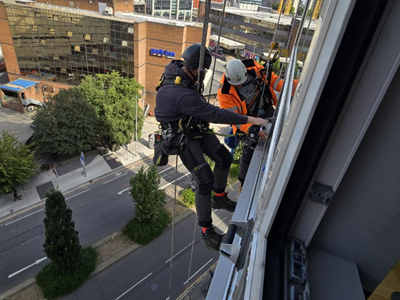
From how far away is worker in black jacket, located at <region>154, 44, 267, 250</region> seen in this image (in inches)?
109

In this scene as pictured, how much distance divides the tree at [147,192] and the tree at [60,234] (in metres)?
2.86

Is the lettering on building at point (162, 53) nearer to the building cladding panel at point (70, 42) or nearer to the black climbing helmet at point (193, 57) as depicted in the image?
the building cladding panel at point (70, 42)

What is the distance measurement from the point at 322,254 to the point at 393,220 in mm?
348

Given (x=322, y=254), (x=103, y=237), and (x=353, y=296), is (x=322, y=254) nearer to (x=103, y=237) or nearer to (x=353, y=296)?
(x=353, y=296)

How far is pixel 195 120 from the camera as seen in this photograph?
2.97 m

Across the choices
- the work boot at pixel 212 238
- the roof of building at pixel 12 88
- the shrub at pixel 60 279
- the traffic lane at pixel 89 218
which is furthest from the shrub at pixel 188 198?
the roof of building at pixel 12 88

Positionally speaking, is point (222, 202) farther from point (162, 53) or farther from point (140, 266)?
point (162, 53)

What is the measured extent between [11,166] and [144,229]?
6.70 meters

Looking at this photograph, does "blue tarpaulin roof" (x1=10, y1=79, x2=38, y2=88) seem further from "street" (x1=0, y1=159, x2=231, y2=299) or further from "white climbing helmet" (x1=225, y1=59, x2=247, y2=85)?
"white climbing helmet" (x1=225, y1=59, x2=247, y2=85)

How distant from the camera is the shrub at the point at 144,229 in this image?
485 inches

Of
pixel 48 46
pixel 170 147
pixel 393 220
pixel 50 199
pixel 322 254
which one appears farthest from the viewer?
pixel 48 46

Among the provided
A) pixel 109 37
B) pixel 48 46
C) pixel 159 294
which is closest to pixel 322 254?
pixel 159 294

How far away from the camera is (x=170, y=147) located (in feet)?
10.1

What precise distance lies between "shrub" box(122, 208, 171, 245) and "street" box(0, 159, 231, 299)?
0.38 metres
